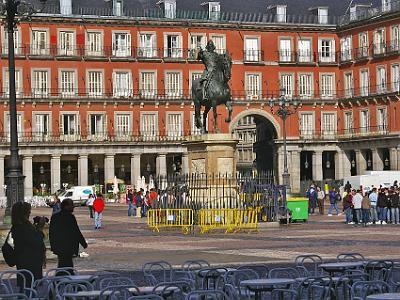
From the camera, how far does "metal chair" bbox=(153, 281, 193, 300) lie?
14117 mm

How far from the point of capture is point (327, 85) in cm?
10044

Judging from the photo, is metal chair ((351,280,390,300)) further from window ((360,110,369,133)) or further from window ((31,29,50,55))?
window ((360,110,369,133))

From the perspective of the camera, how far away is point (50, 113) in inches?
3637

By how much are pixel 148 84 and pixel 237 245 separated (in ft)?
209

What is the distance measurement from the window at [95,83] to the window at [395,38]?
2435 cm

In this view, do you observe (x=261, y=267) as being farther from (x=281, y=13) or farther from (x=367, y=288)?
(x=281, y=13)

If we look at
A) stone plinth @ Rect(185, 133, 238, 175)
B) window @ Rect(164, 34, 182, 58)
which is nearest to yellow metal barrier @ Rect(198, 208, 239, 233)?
stone plinth @ Rect(185, 133, 238, 175)

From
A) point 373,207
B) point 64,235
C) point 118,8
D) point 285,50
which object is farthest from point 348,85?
point 64,235

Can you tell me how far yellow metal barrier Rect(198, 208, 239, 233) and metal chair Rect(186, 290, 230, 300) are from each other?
2575 centimetres

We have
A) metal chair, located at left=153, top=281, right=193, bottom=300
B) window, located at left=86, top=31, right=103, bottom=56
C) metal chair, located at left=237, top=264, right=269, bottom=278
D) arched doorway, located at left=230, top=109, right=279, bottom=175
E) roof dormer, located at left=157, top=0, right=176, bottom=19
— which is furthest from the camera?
arched doorway, located at left=230, top=109, right=279, bottom=175

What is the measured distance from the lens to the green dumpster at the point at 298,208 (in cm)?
4800

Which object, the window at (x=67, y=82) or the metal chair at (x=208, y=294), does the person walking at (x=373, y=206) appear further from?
the window at (x=67, y=82)

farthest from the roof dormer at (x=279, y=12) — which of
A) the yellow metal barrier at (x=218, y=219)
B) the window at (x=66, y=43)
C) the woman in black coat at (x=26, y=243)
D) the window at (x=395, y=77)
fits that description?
the woman in black coat at (x=26, y=243)

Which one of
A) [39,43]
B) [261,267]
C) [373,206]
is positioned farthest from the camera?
[39,43]
